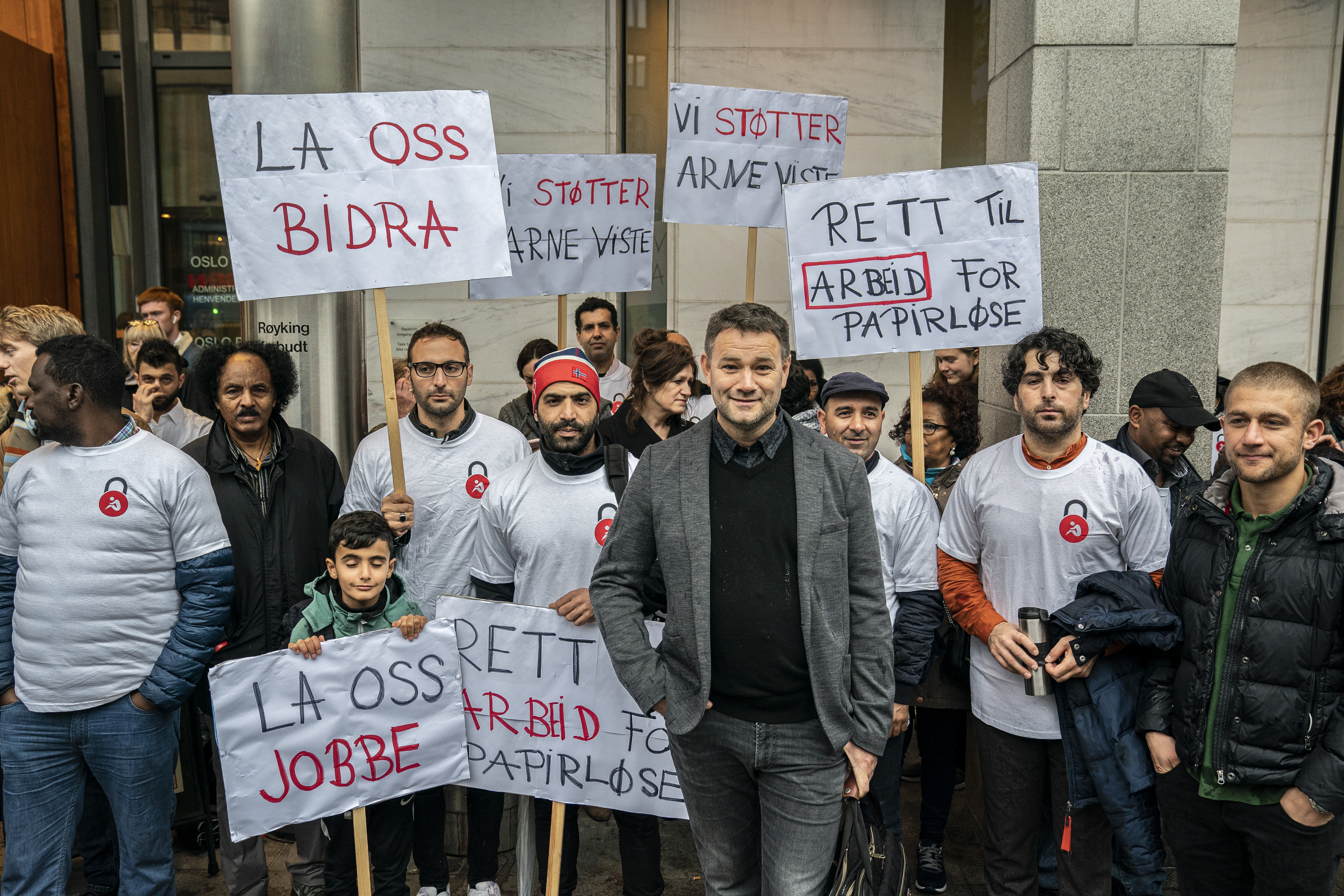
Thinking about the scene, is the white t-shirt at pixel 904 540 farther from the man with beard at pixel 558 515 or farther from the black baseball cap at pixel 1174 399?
the black baseball cap at pixel 1174 399

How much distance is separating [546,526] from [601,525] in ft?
0.65

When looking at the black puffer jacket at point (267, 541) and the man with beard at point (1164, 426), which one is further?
the man with beard at point (1164, 426)

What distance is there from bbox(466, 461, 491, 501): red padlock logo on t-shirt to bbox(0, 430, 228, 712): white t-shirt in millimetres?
1053

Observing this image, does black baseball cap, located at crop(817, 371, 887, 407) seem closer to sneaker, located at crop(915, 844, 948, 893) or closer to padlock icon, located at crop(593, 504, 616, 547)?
A: padlock icon, located at crop(593, 504, 616, 547)

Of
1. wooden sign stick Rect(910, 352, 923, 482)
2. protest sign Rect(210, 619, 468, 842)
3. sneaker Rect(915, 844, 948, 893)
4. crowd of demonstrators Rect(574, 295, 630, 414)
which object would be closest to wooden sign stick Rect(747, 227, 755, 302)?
crowd of demonstrators Rect(574, 295, 630, 414)

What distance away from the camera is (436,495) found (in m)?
4.39

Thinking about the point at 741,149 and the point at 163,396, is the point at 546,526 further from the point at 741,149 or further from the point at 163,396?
the point at 741,149

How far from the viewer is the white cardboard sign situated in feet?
21.0

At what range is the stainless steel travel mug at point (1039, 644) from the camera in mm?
3682

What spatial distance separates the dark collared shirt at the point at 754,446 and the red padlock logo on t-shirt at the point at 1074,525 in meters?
1.26

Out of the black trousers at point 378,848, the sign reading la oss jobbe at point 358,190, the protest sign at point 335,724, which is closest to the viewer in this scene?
the protest sign at point 335,724

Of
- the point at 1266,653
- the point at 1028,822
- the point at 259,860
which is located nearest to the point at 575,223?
the point at 259,860

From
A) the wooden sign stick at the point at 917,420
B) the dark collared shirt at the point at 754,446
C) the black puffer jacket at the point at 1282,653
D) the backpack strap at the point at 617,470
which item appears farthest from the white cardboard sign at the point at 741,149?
the black puffer jacket at the point at 1282,653

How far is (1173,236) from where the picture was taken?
520 cm
